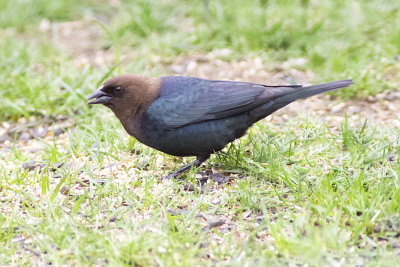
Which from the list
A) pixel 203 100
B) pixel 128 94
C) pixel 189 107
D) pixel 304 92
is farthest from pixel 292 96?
pixel 128 94

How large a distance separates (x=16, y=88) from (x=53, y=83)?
14.9 inches

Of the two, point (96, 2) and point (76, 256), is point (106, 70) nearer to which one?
point (96, 2)

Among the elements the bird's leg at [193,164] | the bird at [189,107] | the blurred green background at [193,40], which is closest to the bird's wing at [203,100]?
the bird at [189,107]

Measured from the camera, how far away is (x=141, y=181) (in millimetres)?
4066

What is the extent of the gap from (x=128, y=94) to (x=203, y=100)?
1.87 feet

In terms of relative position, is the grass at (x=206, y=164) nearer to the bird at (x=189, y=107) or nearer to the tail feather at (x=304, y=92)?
the bird at (x=189, y=107)

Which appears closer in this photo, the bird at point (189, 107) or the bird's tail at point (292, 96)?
the bird at point (189, 107)

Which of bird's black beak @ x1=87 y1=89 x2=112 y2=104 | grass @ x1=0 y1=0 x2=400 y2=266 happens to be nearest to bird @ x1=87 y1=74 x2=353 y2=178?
bird's black beak @ x1=87 y1=89 x2=112 y2=104

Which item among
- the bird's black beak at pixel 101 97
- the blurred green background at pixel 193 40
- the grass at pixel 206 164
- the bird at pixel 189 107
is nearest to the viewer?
the grass at pixel 206 164

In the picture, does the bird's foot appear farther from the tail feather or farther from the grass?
the tail feather

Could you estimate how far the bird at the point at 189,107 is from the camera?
13.4 ft

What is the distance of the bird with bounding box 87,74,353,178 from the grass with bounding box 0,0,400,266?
23cm

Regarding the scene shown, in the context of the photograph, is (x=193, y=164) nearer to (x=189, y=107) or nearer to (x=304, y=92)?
(x=189, y=107)

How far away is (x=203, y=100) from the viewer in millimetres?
4219
